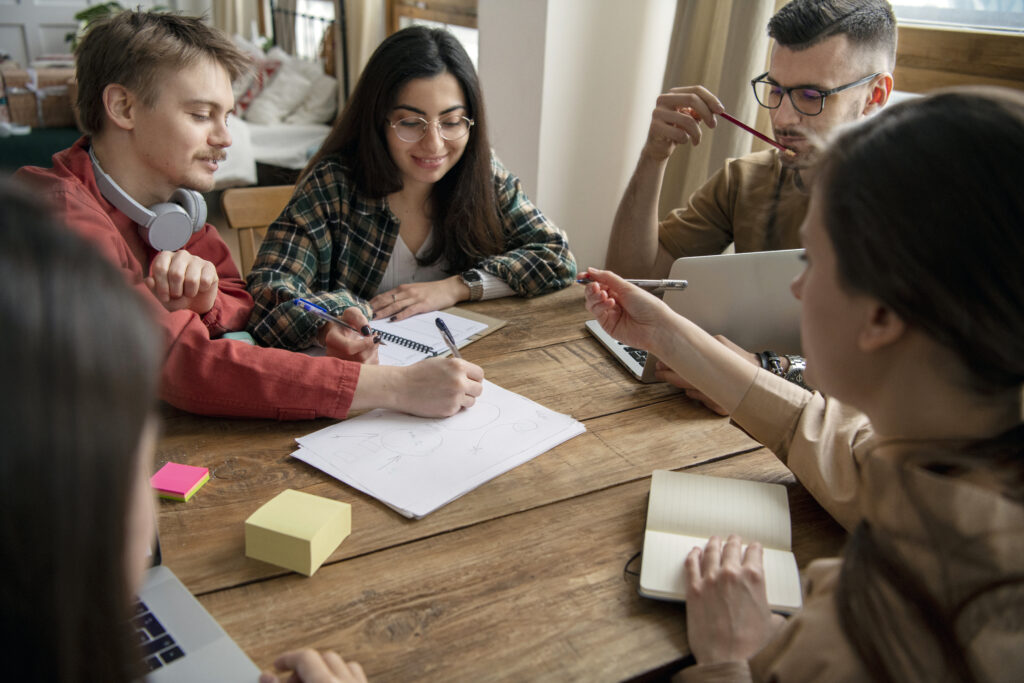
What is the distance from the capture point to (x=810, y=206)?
69 centimetres

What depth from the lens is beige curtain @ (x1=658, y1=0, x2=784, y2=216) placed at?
226cm

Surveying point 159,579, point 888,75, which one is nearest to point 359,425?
point 159,579

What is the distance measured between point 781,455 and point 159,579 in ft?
2.59

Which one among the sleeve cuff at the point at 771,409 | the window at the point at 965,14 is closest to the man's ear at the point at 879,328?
the sleeve cuff at the point at 771,409

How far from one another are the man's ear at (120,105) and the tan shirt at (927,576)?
4.23 ft

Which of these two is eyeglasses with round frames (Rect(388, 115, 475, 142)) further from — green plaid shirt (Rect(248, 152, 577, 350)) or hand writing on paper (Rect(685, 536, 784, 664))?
hand writing on paper (Rect(685, 536, 784, 664))

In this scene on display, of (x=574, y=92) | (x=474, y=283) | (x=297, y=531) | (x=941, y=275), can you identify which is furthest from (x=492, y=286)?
(x=574, y=92)

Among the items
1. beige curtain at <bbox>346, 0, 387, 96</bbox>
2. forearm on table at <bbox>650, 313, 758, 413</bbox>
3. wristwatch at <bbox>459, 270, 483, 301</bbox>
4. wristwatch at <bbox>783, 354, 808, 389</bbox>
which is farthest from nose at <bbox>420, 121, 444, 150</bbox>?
beige curtain at <bbox>346, 0, 387, 96</bbox>

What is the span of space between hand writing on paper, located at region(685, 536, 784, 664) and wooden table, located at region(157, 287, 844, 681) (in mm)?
27

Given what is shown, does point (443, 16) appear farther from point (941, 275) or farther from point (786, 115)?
point (941, 275)

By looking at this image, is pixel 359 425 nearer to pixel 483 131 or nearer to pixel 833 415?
pixel 833 415

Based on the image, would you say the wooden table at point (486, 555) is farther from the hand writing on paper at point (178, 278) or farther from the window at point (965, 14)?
the window at point (965, 14)

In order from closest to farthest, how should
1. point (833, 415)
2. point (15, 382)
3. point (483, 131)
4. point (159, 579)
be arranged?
point (15, 382), point (159, 579), point (833, 415), point (483, 131)

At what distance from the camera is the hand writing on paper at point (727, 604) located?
29.2 inches
